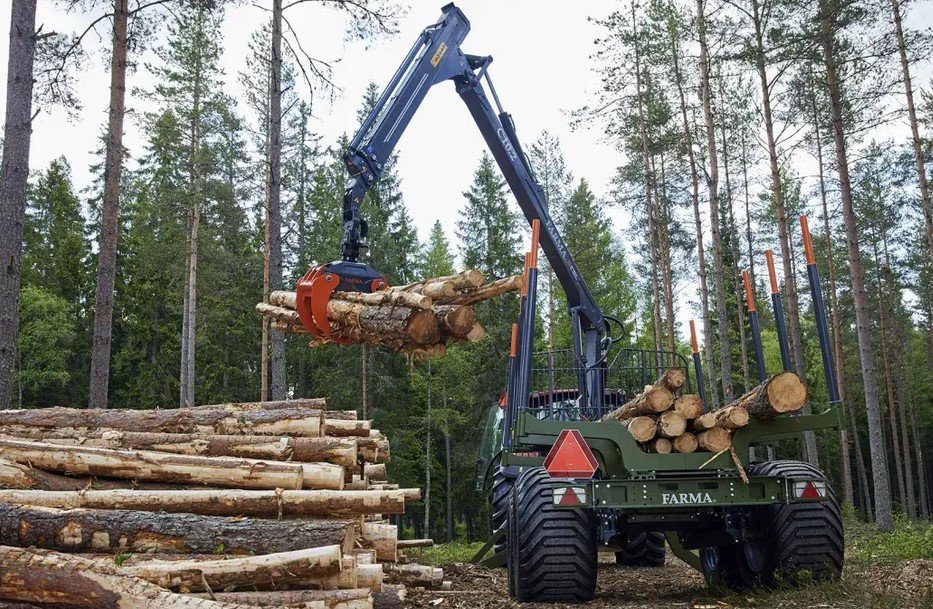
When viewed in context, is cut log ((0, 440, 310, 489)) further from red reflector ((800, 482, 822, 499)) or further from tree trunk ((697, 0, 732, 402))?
tree trunk ((697, 0, 732, 402))

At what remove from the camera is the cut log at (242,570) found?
5.10 meters

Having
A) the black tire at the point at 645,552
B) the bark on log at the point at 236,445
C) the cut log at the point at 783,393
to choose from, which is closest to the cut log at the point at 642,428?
the cut log at the point at 783,393

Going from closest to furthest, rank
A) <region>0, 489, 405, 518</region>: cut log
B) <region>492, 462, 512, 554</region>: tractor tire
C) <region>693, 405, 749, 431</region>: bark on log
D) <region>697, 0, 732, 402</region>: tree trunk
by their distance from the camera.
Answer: <region>0, 489, 405, 518</region>: cut log < <region>693, 405, 749, 431</region>: bark on log < <region>492, 462, 512, 554</region>: tractor tire < <region>697, 0, 732, 402</region>: tree trunk

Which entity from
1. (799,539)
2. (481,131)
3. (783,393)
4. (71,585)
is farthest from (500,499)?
(71,585)

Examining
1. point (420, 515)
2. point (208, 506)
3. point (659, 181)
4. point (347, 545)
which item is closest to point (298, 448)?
point (208, 506)

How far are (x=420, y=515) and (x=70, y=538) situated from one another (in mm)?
38934

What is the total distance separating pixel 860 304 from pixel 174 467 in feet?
50.4

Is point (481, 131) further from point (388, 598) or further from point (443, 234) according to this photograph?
point (443, 234)

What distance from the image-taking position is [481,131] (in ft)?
39.4

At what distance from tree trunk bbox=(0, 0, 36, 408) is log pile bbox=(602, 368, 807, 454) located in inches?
328

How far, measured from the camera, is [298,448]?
7504 mm

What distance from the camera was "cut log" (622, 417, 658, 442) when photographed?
23.8 ft

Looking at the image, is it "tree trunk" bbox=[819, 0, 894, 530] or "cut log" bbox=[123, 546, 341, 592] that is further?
"tree trunk" bbox=[819, 0, 894, 530]

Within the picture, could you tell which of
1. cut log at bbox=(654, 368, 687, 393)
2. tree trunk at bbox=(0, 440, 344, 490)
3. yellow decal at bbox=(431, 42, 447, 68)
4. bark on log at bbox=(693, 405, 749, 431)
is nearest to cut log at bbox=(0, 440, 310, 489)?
tree trunk at bbox=(0, 440, 344, 490)
